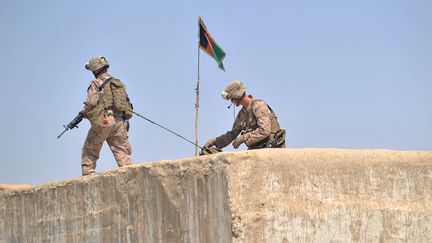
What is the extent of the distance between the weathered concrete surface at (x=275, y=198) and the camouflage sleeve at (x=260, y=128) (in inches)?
58.3

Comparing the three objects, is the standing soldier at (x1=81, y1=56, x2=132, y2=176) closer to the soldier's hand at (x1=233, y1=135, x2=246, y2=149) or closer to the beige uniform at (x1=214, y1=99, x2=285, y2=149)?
the beige uniform at (x1=214, y1=99, x2=285, y2=149)

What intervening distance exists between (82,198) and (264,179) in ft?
7.35

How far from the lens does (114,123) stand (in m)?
9.78

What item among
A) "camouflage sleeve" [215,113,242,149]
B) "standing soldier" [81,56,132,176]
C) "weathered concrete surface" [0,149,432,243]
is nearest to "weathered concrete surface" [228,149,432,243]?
"weathered concrete surface" [0,149,432,243]

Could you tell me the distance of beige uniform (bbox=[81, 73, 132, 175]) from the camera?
31.9 feet

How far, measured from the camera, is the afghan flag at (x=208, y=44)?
11719 mm

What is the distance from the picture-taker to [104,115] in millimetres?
9711

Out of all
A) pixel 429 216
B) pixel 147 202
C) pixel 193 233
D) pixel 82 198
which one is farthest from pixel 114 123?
pixel 429 216

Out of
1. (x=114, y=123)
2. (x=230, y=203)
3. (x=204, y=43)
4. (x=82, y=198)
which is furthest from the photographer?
(x=204, y=43)

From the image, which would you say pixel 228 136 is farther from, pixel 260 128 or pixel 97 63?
pixel 97 63

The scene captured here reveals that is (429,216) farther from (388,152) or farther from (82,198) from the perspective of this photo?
(82,198)

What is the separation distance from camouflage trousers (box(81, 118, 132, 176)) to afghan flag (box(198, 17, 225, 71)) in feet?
7.33

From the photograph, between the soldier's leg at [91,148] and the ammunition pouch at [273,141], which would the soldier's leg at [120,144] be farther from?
the ammunition pouch at [273,141]

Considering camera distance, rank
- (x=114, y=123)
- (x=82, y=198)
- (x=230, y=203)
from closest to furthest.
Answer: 1. (x=230, y=203)
2. (x=82, y=198)
3. (x=114, y=123)
